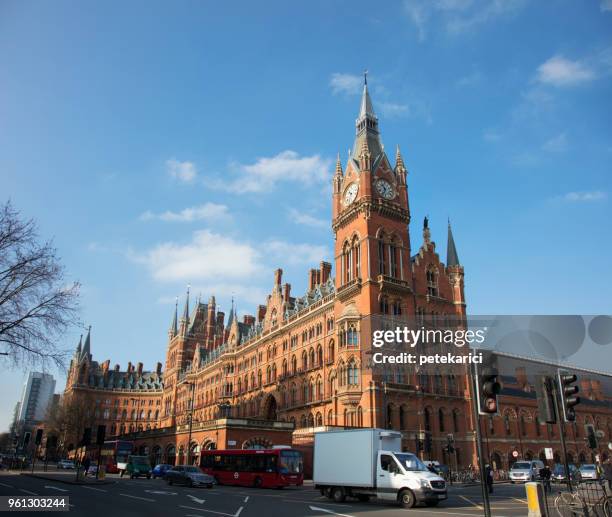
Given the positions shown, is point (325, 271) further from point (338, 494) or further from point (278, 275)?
point (338, 494)

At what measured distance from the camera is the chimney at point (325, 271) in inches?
2703

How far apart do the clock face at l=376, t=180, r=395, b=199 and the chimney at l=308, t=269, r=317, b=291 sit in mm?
17336

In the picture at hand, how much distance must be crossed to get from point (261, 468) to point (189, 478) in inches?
201

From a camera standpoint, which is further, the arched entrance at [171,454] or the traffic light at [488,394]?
the arched entrance at [171,454]

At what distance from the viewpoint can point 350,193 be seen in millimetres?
58469

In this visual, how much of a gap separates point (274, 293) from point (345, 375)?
26631mm

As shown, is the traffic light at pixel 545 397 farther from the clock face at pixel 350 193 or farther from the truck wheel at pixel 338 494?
the clock face at pixel 350 193

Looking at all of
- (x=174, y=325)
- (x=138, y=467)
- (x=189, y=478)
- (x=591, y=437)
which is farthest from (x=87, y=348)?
(x=591, y=437)

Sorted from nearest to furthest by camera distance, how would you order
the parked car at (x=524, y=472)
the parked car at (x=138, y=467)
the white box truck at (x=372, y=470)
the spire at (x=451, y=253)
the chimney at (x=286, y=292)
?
1. the white box truck at (x=372, y=470)
2. the parked car at (x=524, y=472)
3. the parked car at (x=138, y=467)
4. the spire at (x=451, y=253)
5. the chimney at (x=286, y=292)

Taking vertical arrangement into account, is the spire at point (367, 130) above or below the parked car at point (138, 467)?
above

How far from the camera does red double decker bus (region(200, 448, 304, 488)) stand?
34781mm

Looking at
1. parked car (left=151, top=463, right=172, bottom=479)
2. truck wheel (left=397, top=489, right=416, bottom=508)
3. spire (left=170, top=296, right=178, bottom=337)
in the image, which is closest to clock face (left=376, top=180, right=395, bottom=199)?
parked car (left=151, top=463, right=172, bottom=479)

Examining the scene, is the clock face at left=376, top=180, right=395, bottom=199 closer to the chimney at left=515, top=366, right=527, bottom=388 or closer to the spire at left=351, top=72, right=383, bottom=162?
the spire at left=351, top=72, right=383, bottom=162

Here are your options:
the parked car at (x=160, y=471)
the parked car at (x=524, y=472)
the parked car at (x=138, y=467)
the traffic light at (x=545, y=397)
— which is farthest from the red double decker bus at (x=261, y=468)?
the traffic light at (x=545, y=397)
